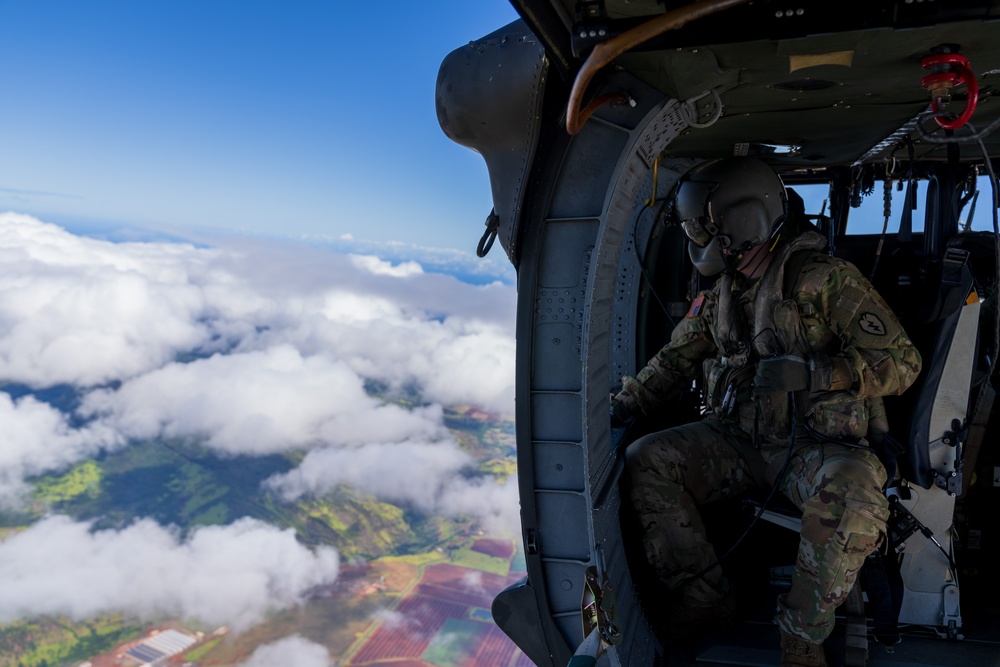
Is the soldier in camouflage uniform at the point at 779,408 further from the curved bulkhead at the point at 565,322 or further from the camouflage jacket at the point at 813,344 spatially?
the curved bulkhead at the point at 565,322

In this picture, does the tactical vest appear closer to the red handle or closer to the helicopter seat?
the helicopter seat

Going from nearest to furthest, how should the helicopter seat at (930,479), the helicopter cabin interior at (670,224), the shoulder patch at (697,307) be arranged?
1. the helicopter cabin interior at (670,224)
2. the helicopter seat at (930,479)
3. the shoulder patch at (697,307)

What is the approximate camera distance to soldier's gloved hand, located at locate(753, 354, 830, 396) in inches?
84.8

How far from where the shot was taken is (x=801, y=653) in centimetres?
202

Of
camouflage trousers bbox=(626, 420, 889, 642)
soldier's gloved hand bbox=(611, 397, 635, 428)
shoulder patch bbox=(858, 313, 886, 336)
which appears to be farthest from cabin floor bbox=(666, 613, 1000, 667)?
shoulder patch bbox=(858, 313, 886, 336)

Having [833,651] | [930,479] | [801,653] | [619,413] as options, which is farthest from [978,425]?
[619,413]

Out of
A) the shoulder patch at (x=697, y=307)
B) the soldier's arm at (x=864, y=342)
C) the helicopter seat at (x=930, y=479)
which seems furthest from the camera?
the shoulder patch at (x=697, y=307)

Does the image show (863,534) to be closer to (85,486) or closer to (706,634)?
(706,634)

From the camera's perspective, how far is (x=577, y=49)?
1537 mm

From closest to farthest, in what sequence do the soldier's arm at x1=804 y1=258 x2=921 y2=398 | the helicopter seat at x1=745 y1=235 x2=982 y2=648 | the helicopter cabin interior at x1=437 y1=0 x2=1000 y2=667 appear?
the helicopter cabin interior at x1=437 y1=0 x2=1000 y2=667 → the soldier's arm at x1=804 y1=258 x2=921 y2=398 → the helicopter seat at x1=745 y1=235 x2=982 y2=648

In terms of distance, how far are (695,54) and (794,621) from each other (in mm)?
1578

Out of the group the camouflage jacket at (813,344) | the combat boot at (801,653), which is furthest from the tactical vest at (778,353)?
the combat boot at (801,653)

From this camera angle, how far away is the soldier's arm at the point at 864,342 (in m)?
2.14

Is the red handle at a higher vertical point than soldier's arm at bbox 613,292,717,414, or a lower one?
higher
